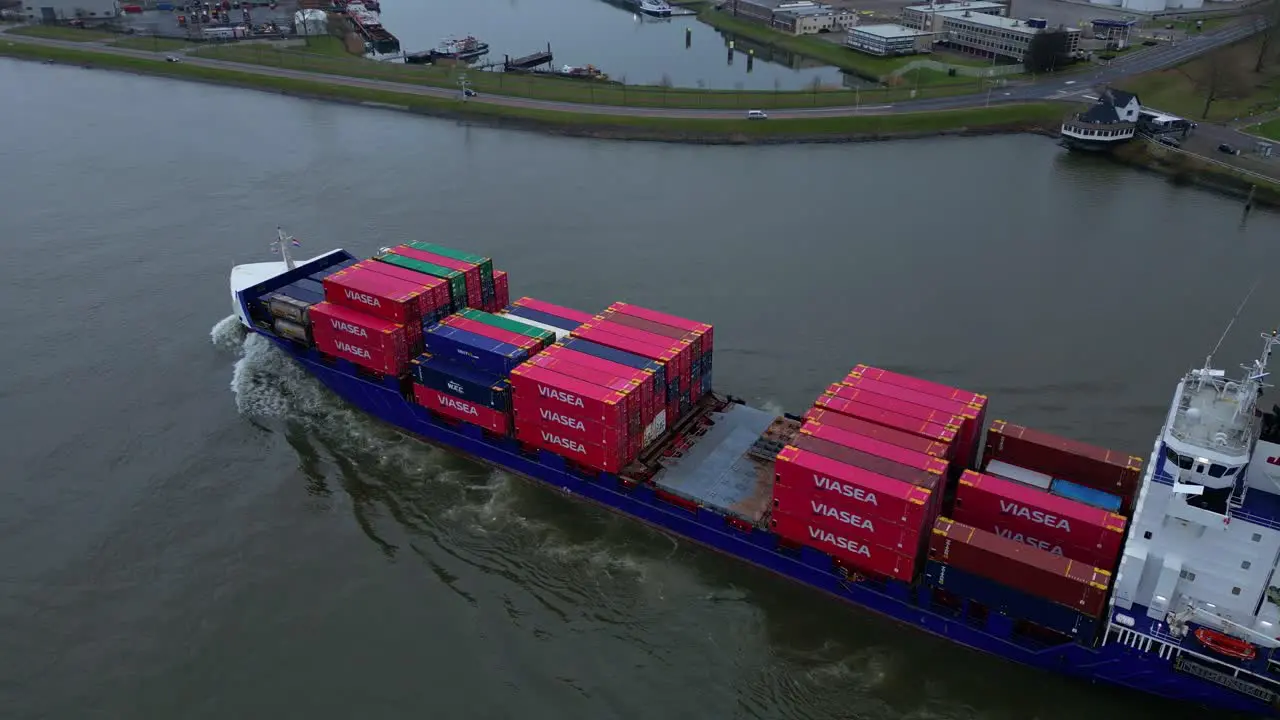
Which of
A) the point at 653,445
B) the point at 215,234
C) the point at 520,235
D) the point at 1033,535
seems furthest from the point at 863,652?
the point at 215,234

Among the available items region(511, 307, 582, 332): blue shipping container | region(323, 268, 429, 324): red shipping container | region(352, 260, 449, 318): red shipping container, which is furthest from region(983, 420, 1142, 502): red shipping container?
region(323, 268, 429, 324): red shipping container

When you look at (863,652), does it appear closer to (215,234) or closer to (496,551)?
(496,551)

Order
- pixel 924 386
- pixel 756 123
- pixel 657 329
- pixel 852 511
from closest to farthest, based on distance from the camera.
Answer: pixel 852 511, pixel 924 386, pixel 657 329, pixel 756 123

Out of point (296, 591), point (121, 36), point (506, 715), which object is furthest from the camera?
point (121, 36)

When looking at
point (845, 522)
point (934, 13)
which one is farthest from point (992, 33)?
point (845, 522)

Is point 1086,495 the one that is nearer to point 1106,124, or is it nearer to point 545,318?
point 545,318

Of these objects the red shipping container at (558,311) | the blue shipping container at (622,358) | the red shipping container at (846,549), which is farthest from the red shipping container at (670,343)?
the red shipping container at (846,549)
